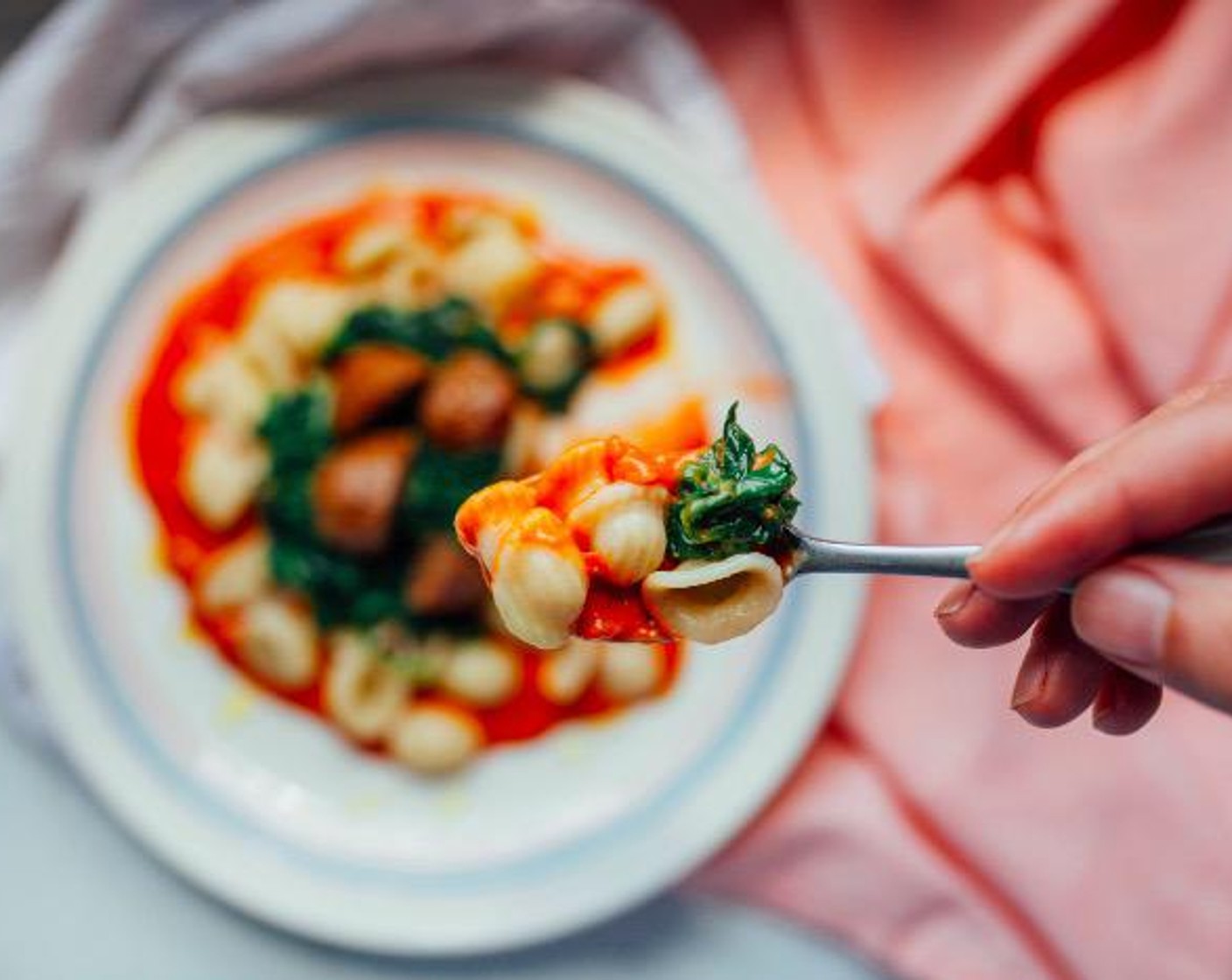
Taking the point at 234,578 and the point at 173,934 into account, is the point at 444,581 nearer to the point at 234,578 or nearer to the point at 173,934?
the point at 234,578

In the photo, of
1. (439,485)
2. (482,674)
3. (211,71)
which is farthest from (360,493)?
(211,71)

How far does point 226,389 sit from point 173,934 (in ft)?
1.39

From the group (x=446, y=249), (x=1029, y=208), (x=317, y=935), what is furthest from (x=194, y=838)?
(x=1029, y=208)

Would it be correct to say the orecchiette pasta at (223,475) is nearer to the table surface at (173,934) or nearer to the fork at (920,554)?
the table surface at (173,934)

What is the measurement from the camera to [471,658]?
1.17 m

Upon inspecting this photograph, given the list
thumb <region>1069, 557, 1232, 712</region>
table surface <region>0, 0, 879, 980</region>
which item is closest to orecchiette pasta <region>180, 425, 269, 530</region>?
table surface <region>0, 0, 879, 980</region>

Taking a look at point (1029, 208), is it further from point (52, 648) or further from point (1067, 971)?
point (52, 648)

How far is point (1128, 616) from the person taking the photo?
69cm

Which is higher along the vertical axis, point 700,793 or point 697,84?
point 697,84

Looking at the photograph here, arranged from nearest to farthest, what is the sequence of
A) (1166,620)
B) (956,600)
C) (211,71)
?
(1166,620), (956,600), (211,71)

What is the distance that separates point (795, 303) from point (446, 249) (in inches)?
10.6

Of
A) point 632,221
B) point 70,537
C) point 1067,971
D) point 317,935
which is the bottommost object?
point 1067,971

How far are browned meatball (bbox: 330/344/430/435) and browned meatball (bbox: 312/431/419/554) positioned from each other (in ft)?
0.08

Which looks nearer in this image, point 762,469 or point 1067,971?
point 762,469
